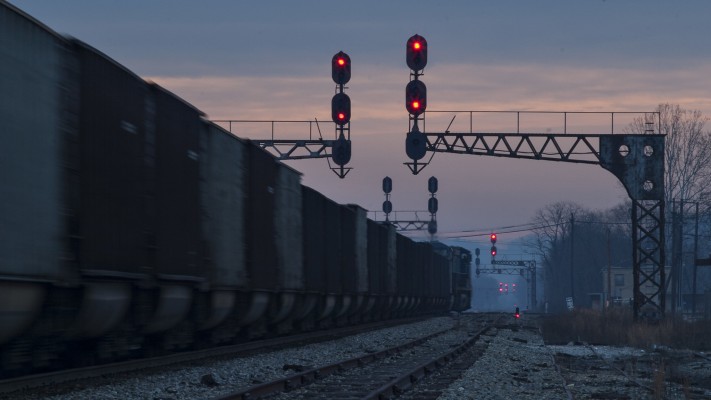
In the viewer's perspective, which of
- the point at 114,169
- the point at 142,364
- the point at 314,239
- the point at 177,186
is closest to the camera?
the point at 114,169

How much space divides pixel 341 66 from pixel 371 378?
7.92 m

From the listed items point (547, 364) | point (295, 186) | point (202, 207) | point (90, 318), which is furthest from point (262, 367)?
point (295, 186)

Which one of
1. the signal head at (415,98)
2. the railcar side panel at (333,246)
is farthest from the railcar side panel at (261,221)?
the railcar side panel at (333,246)

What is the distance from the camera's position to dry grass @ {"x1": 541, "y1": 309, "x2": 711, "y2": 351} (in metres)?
30.2

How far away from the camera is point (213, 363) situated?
16484 mm

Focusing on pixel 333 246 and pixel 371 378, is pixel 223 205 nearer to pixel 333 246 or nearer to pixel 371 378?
pixel 371 378

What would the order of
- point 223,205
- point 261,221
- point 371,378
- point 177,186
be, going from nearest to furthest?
1. point 371,378
2. point 177,186
3. point 223,205
4. point 261,221

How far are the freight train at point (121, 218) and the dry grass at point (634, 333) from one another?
1176 centimetres

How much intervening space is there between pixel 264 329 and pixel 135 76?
9.93 metres

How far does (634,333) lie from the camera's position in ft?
102

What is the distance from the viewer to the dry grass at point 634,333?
30.2 metres

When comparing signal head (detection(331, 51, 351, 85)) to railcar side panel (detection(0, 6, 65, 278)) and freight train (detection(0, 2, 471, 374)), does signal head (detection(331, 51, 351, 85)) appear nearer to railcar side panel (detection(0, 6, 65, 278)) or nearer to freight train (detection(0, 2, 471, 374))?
freight train (detection(0, 2, 471, 374))

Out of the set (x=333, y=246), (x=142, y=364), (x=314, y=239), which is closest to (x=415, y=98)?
(x=314, y=239)

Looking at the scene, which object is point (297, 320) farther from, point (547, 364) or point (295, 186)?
point (547, 364)
